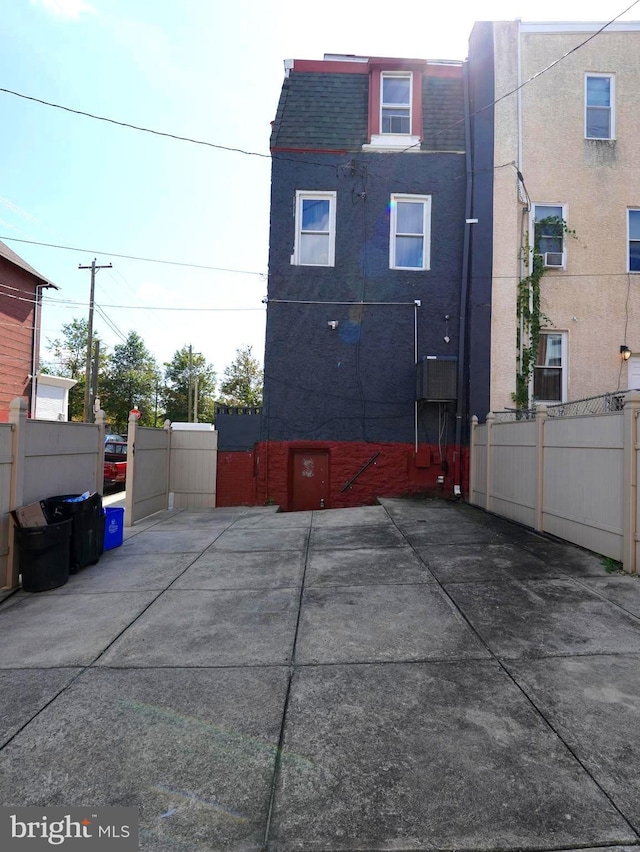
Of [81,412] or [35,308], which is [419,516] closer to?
[35,308]

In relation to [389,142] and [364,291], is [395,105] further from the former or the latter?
[364,291]

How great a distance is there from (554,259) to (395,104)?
215 inches

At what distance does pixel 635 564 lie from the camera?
18.3ft

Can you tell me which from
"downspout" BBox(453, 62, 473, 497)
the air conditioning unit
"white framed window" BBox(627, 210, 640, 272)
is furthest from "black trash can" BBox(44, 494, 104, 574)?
"white framed window" BBox(627, 210, 640, 272)

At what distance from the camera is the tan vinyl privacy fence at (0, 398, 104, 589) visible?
18.3ft

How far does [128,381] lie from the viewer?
44.1 m

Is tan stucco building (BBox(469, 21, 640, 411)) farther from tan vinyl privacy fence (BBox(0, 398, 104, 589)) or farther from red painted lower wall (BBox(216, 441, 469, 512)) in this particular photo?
tan vinyl privacy fence (BBox(0, 398, 104, 589))

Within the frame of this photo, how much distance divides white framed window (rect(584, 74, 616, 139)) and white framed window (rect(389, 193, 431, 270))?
4.18m

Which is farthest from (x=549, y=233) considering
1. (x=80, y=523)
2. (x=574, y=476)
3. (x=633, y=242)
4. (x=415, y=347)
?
(x=80, y=523)

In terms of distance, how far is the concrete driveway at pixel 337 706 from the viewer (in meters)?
2.17

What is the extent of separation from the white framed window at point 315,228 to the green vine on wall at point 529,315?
4650 millimetres

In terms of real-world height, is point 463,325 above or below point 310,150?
below

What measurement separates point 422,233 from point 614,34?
6432 millimetres

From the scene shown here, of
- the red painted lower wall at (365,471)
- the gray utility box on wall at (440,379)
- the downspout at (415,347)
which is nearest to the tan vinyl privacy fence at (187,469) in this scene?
the red painted lower wall at (365,471)
